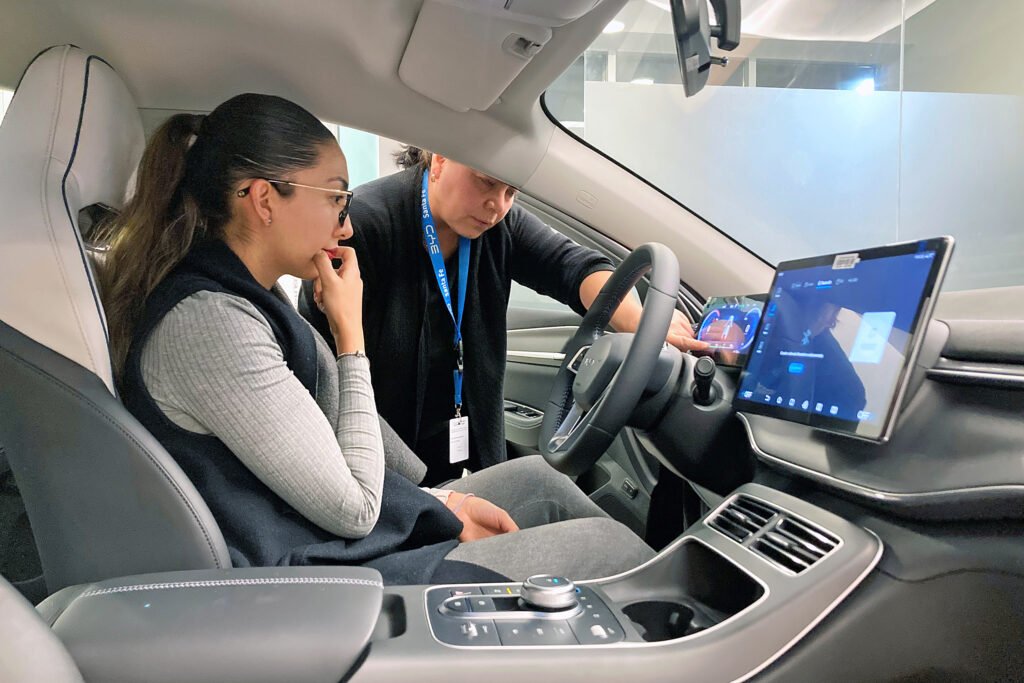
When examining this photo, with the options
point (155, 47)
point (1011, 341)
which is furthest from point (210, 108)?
point (1011, 341)

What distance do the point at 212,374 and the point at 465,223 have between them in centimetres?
84

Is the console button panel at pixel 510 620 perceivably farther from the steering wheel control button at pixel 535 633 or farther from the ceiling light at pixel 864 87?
the ceiling light at pixel 864 87

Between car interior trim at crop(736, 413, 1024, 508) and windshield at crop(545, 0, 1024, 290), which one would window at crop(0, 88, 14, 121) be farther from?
windshield at crop(545, 0, 1024, 290)

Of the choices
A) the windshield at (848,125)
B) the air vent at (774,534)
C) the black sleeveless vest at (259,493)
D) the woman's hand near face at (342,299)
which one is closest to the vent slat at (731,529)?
the air vent at (774,534)

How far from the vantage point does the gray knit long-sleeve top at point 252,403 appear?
3.09 ft

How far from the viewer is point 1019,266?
2365 millimetres

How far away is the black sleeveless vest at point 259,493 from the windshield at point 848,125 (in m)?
1.27

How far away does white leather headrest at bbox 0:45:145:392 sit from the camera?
872 mm

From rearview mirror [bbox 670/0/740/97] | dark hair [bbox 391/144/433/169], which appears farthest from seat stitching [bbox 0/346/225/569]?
dark hair [bbox 391/144/433/169]

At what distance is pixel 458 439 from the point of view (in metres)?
1.70

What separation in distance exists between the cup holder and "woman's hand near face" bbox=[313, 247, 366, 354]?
0.55 metres

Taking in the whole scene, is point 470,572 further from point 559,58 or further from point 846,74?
point 846,74

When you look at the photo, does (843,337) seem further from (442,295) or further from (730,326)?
(442,295)

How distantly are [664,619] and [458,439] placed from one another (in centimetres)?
80
